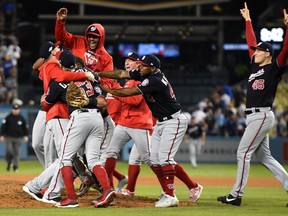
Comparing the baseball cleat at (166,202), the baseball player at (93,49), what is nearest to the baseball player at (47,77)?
the baseball player at (93,49)

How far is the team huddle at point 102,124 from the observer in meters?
11.9

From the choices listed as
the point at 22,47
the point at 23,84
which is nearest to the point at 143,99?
the point at 23,84

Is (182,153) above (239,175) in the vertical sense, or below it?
below

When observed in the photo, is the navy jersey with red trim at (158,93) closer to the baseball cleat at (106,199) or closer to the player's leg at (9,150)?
the baseball cleat at (106,199)

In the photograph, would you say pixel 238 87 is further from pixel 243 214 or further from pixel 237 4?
pixel 243 214

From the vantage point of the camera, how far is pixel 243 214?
11305 millimetres

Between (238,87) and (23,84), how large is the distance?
8.45 metres

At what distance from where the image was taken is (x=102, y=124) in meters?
12.1

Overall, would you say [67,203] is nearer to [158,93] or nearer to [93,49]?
[158,93]

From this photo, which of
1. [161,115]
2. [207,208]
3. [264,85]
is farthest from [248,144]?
[161,115]

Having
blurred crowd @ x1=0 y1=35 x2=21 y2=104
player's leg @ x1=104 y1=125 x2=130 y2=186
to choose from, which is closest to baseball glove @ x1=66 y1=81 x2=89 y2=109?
player's leg @ x1=104 y1=125 x2=130 y2=186

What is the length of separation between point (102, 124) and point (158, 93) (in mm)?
975

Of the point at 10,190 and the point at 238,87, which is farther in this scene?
the point at 238,87

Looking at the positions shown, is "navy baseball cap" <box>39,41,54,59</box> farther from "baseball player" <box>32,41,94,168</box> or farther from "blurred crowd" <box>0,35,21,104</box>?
"blurred crowd" <box>0,35,21,104</box>
